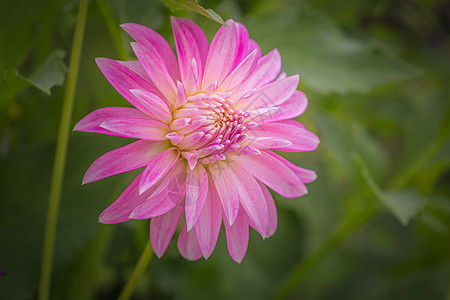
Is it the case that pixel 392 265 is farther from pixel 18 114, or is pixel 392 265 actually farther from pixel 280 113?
pixel 18 114

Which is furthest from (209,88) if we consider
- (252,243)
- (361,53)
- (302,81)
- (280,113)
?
(252,243)

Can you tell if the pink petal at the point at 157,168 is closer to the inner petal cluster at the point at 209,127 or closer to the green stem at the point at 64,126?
the inner petal cluster at the point at 209,127

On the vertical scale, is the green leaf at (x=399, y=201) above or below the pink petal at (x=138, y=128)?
below

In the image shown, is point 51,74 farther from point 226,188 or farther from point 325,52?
point 325,52

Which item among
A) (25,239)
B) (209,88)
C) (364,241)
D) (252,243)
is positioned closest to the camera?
(209,88)

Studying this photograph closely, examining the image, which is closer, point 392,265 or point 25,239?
point 25,239

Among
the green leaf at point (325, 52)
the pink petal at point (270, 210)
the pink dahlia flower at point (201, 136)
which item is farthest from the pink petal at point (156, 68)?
the green leaf at point (325, 52)
